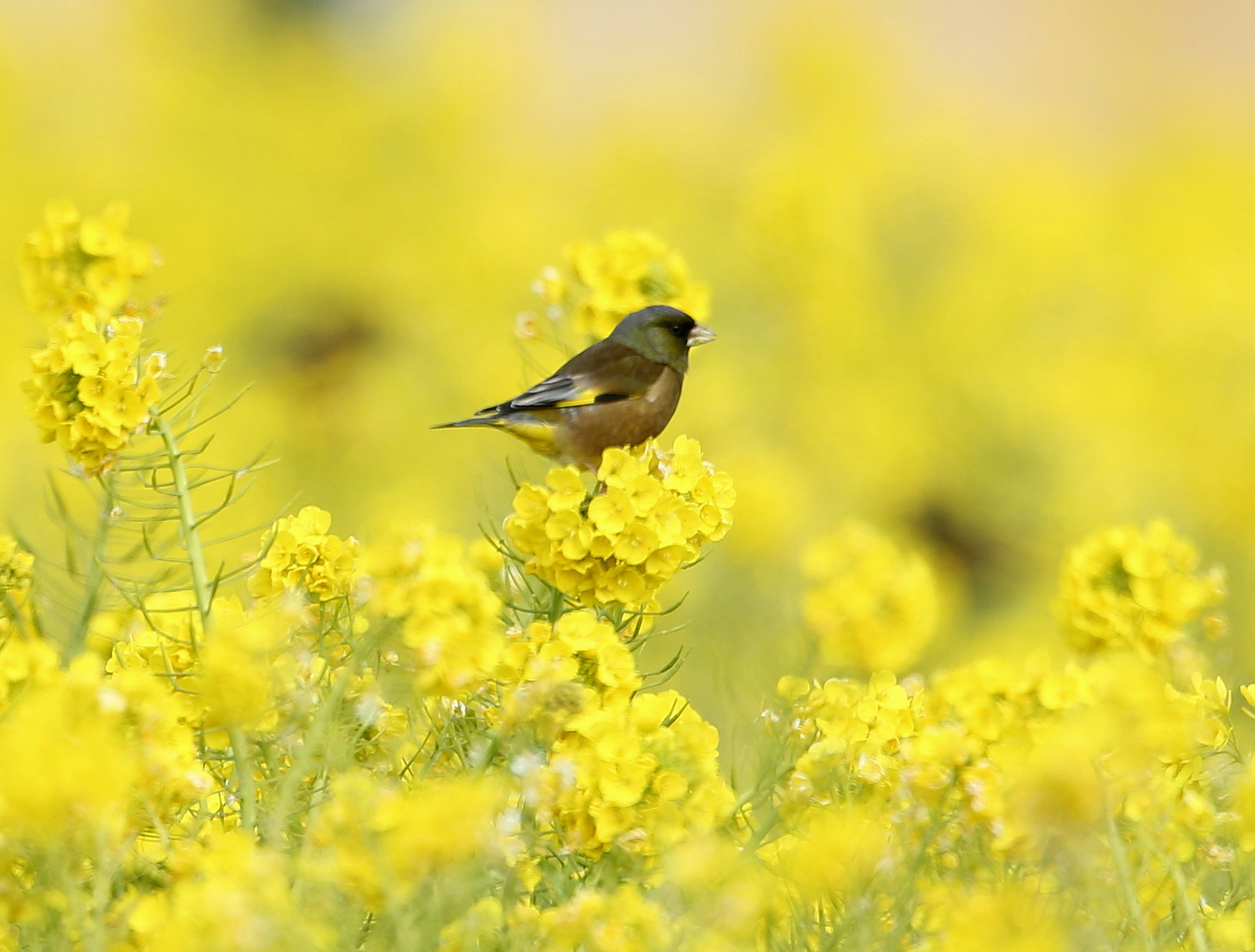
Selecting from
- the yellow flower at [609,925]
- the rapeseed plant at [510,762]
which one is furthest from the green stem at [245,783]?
the yellow flower at [609,925]

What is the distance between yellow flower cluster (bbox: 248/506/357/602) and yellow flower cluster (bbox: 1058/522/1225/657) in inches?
60.3

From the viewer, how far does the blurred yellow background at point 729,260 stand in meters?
8.09

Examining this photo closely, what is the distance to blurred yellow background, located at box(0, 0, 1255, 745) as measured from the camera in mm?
8086

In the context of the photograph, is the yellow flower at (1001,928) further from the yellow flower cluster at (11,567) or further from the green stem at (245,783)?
the yellow flower cluster at (11,567)

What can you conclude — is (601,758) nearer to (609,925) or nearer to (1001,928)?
(609,925)

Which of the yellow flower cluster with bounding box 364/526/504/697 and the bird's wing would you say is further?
the bird's wing

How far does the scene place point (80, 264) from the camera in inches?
121

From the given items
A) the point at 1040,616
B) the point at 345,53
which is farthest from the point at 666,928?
the point at 345,53

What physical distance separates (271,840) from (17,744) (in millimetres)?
534

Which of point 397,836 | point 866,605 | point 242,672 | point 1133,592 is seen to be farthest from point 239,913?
point 866,605

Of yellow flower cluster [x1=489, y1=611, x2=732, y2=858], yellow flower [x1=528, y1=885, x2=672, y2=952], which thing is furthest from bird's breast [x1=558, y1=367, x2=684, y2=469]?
yellow flower [x1=528, y1=885, x2=672, y2=952]

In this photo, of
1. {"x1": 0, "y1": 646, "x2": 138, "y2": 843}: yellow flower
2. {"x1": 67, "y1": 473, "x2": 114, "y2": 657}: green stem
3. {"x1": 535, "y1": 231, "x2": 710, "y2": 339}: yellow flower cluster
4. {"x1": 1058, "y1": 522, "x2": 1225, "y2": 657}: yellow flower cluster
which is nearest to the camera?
{"x1": 0, "y1": 646, "x2": 138, "y2": 843}: yellow flower

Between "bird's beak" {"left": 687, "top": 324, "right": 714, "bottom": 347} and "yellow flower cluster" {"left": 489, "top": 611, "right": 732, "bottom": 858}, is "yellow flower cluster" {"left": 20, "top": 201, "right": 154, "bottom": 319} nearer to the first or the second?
"yellow flower cluster" {"left": 489, "top": 611, "right": 732, "bottom": 858}

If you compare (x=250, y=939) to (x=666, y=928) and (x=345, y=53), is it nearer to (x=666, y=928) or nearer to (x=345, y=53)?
(x=666, y=928)
